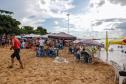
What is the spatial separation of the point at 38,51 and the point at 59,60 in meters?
4.45

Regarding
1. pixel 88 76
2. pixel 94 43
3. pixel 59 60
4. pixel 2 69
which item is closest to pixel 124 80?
pixel 88 76

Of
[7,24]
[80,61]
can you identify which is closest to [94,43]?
[80,61]

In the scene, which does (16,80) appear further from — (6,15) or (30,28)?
(30,28)

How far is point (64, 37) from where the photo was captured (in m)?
25.6

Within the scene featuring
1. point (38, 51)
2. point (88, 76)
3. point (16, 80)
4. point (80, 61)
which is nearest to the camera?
point (16, 80)

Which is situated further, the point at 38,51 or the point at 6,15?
the point at 6,15

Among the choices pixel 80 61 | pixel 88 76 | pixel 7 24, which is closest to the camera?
pixel 88 76

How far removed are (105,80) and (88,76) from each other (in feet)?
3.22

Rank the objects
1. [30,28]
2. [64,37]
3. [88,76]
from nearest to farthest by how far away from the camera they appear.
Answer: [88,76]
[64,37]
[30,28]

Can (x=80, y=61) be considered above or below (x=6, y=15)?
below

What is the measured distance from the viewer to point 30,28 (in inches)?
3671

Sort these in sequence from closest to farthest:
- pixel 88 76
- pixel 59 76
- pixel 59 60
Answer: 1. pixel 59 76
2. pixel 88 76
3. pixel 59 60

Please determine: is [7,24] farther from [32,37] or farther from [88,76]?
[88,76]

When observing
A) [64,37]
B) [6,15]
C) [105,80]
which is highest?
[6,15]
